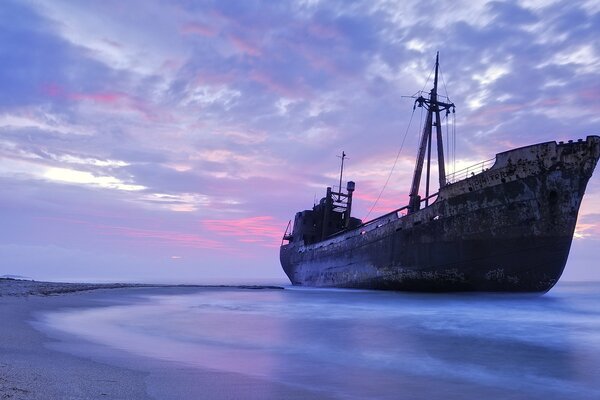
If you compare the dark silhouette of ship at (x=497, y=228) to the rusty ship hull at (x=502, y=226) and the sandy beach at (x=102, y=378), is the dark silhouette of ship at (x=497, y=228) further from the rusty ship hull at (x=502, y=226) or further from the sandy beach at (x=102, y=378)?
the sandy beach at (x=102, y=378)

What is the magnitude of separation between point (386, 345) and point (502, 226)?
13.3 m

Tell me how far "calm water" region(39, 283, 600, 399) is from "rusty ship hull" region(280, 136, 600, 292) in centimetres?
376

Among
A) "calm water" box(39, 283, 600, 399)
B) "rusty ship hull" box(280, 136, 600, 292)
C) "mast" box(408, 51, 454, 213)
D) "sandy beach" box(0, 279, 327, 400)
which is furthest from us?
"mast" box(408, 51, 454, 213)

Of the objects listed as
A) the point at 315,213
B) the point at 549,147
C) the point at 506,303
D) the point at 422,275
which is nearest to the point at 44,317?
the point at 506,303

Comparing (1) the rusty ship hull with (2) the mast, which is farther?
(2) the mast

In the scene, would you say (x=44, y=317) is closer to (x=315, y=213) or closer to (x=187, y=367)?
(x=187, y=367)

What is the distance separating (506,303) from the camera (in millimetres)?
18344

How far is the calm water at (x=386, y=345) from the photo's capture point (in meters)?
6.36

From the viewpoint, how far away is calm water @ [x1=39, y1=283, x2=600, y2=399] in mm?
6359

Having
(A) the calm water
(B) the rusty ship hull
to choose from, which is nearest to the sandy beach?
(A) the calm water

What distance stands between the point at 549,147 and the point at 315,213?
24978 millimetres

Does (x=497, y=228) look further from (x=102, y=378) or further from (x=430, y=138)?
(x=102, y=378)

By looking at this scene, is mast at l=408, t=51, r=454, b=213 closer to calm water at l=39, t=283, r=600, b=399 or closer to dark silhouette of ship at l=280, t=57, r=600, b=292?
dark silhouette of ship at l=280, t=57, r=600, b=292

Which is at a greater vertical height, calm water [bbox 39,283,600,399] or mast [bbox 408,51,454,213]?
mast [bbox 408,51,454,213]
